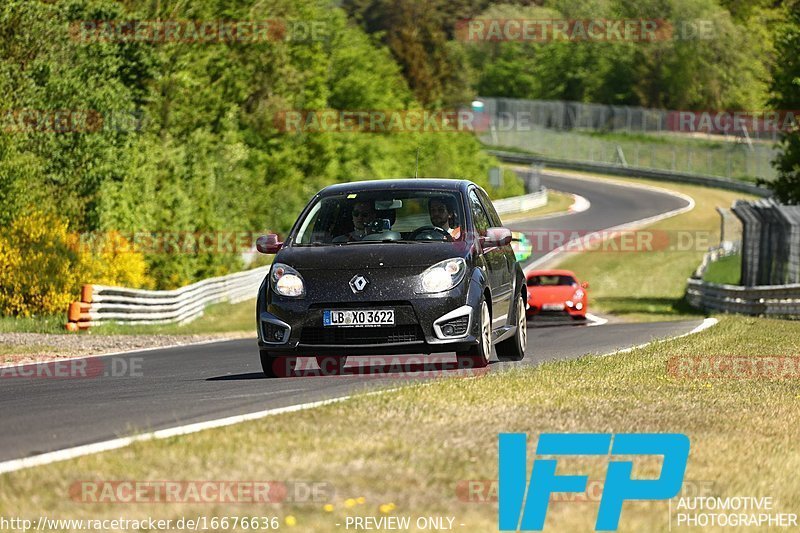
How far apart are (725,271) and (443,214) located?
125ft

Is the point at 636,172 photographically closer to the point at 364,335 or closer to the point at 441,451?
the point at 364,335

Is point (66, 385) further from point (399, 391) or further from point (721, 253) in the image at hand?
point (721, 253)

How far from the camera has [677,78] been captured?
124188 mm

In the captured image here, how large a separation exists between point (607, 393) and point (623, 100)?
12715 cm

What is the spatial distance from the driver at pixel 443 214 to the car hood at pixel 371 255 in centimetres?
34

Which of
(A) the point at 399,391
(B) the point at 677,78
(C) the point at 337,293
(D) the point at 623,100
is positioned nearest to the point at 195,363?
(C) the point at 337,293

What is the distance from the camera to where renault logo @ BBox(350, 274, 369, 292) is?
11.9 metres

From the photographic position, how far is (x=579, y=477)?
6363 millimetres

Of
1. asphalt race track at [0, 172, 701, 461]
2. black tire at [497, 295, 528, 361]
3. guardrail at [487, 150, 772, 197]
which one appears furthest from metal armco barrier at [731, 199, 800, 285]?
guardrail at [487, 150, 772, 197]

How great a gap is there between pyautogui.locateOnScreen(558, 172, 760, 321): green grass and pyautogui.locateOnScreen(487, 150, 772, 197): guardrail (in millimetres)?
14032

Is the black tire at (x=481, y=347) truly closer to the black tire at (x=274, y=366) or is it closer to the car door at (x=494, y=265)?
the car door at (x=494, y=265)

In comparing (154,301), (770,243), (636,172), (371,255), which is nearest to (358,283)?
(371,255)

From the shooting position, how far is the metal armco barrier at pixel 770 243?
30.5m

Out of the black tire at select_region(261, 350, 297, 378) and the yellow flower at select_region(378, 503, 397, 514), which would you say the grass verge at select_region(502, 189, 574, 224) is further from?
the yellow flower at select_region(378, 503, 397, 514)
